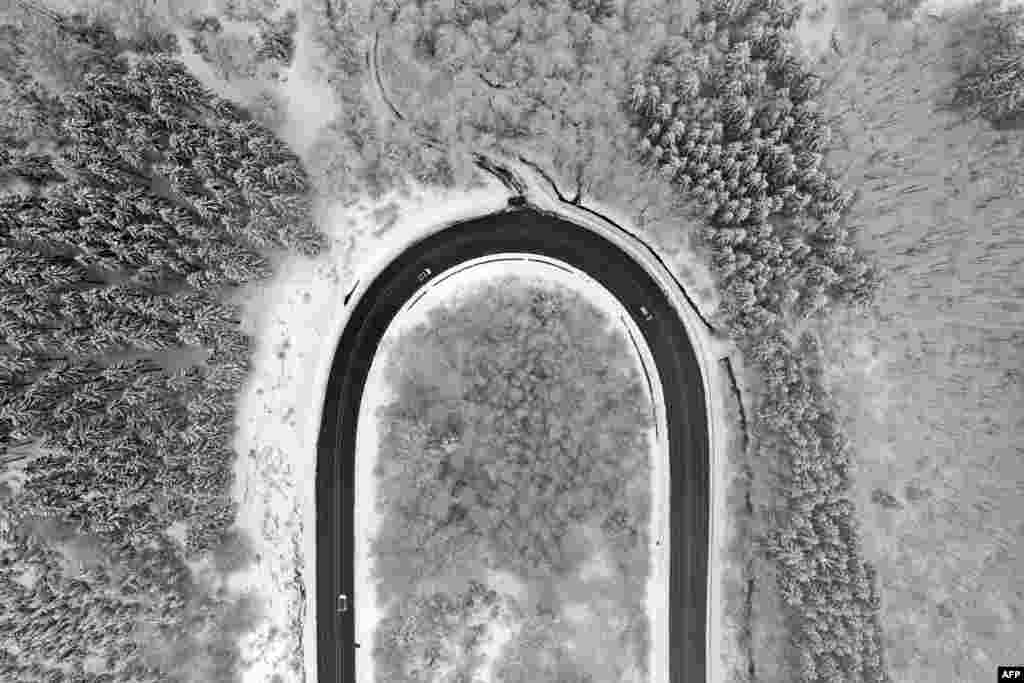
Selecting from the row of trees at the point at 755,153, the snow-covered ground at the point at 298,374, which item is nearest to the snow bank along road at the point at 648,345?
the snow-covered ground at the point at 298,374

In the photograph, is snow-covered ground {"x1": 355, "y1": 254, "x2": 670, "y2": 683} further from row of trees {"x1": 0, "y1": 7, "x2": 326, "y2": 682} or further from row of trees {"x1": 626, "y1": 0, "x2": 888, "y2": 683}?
row of trees {"x1": 0, "y1": 7, "x2": 326, "y2": 682}

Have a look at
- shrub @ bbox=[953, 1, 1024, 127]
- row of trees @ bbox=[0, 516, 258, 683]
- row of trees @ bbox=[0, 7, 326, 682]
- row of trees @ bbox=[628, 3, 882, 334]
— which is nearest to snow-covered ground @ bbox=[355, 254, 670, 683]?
row of trees @ bbox=[0, 7, 326, 682]

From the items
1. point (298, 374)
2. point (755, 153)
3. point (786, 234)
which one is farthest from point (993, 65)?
point (298, 374)

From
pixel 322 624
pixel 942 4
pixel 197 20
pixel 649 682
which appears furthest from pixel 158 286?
pixel 942 4

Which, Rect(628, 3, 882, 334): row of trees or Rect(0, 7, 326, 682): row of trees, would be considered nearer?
Rect(0, 7, 326, 682): row of trees

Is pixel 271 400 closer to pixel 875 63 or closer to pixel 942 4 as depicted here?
pixel 875 63
